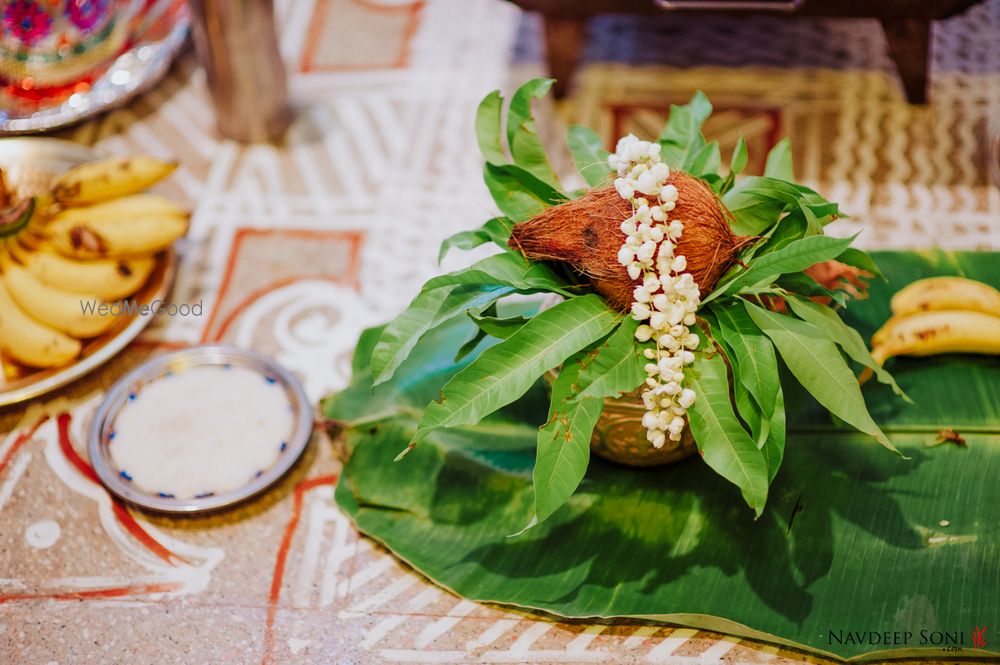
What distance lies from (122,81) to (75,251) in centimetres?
69

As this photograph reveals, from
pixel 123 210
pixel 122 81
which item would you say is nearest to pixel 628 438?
pixel 123 210

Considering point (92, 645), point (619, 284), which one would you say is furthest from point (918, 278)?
point (92, 645)

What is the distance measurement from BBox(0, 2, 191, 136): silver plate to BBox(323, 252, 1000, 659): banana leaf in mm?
1040

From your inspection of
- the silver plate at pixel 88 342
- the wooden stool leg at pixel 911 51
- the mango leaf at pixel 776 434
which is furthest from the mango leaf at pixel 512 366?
the wooden stool leg at pixel 911 51

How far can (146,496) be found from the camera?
4.81ft

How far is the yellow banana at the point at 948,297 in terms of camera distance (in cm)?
149

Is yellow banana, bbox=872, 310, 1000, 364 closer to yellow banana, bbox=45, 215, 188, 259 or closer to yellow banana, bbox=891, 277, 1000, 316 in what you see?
yellow banana, bbox=891, 277, 1000, 316

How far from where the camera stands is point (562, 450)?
1183 mm

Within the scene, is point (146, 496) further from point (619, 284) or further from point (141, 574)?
point (619, 284)

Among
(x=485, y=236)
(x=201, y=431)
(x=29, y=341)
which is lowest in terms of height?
(x=201, y=431)

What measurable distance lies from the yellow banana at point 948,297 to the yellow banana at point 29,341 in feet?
4.32

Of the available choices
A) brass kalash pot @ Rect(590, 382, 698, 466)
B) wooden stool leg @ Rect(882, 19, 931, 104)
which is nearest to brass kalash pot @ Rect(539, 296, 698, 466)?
brass kalash pot @ Rect(590, 382, 698, 466)

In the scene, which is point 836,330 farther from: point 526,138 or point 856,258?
point 526,138

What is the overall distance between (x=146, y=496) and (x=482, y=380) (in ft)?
1.94
